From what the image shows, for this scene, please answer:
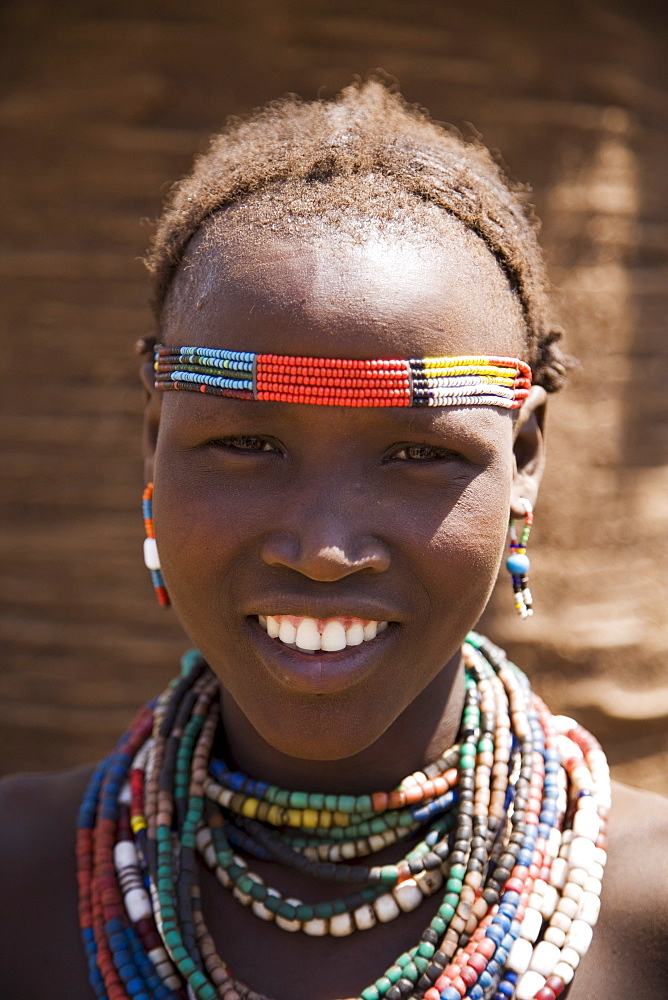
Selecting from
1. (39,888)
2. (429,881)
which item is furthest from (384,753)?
(39,888)

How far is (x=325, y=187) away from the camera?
1.71 meters

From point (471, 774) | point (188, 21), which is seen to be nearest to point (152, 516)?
point (471, 774)

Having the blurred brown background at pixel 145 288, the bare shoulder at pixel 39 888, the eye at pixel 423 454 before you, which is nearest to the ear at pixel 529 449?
the eye at pixel 423 454

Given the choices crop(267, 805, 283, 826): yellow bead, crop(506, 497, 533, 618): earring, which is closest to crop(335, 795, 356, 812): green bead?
crop(267, 805, 283, 826): yellow bead

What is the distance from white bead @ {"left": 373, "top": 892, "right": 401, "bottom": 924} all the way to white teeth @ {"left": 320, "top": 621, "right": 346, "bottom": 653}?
0.48 m

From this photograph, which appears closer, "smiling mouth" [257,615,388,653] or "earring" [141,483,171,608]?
"smiling mouth" [257,615,388,653]

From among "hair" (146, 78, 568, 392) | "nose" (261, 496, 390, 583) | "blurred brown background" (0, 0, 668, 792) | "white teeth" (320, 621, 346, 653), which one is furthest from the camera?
"blurred brown background" (0, 0, 668, 792)

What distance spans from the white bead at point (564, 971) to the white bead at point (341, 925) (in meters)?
0.35

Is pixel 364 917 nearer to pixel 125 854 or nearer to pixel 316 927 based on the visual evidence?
pixel 316 927

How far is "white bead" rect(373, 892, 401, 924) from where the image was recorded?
174 cm

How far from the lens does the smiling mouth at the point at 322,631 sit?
A: 162 centimetres

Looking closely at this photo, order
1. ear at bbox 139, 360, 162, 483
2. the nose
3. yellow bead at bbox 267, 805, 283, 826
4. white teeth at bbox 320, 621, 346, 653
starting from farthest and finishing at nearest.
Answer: ear at bbox 139, 360, 162, 483
yellow bead at bbox 267, 805, 283, 826
white teeth at bbox 320, 621, 346, 653
the nose

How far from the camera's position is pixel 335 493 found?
156cm

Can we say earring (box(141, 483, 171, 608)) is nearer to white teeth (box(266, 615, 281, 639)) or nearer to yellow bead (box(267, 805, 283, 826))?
white teeth (box(266, 615, 281, 639))
